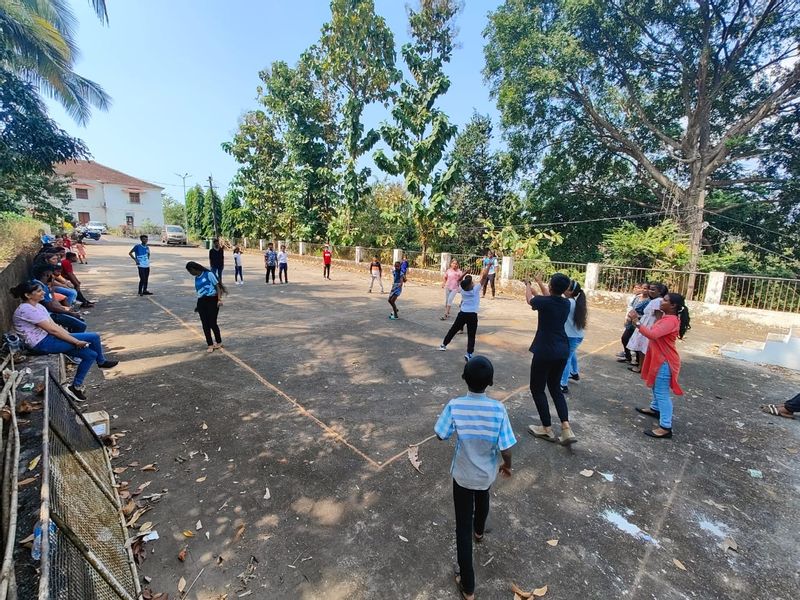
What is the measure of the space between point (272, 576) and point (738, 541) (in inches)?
127

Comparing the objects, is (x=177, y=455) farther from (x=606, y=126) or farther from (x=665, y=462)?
(x=606, y=126)

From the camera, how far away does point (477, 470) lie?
7.23 feet

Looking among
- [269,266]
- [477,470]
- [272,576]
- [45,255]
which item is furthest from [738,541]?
[269,266]

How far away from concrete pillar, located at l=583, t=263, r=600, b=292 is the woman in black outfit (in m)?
10.2

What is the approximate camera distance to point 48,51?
1056cm

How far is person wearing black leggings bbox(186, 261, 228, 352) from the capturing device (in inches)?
232

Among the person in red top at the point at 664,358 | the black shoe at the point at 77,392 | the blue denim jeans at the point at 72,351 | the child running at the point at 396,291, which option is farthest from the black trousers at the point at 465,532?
the child running at the point at 396,291

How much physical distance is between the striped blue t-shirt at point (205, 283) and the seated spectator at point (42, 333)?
5.28 ft

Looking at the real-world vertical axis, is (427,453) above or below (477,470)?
below

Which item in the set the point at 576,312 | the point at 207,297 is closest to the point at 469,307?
the point at 576,312

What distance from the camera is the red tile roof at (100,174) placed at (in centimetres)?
4501

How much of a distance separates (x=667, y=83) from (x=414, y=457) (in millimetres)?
22023

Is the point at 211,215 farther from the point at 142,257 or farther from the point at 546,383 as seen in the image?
the point at 546,383

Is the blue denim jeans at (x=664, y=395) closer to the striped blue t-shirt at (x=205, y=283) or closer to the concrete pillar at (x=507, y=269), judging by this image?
the striped blue t-shirt at (x=205, y=283)
